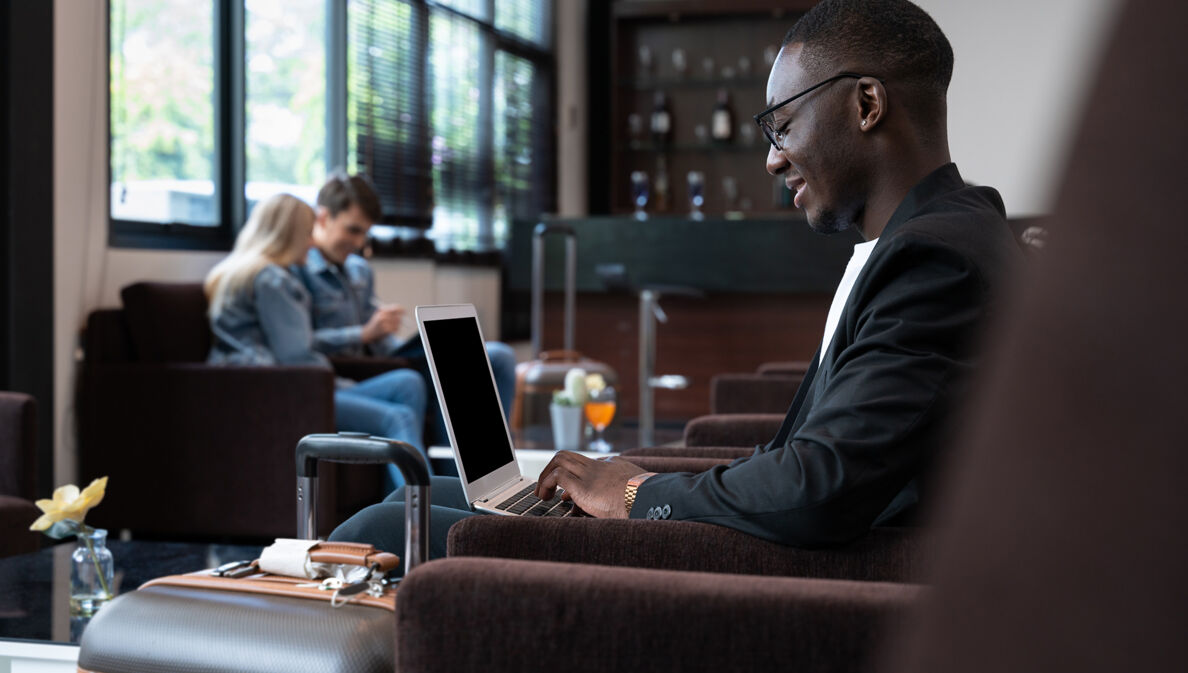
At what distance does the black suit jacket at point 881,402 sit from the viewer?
1236 millimetres

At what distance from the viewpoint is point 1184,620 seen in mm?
167

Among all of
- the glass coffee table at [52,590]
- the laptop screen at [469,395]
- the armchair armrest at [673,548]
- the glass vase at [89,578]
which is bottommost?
the glass coffee table at [52,590]

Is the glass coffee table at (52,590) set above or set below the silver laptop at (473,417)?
below

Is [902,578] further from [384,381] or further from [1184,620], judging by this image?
[384,381]

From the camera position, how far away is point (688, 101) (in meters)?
8.29

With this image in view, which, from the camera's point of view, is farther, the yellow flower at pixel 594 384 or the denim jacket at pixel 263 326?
the denim jacket at pixel 263 326

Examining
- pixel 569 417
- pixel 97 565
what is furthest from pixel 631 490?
pixel 569 417

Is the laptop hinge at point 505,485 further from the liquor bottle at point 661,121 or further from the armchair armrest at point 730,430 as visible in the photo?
the liquor bottle at point 661,121

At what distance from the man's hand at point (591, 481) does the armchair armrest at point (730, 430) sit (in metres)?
0.93

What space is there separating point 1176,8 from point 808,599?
86 cm

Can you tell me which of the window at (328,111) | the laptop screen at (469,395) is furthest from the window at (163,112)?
the laptop screen at (469,395)

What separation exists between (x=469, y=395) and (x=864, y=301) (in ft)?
2.37

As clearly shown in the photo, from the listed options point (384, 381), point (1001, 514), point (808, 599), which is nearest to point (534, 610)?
point (808, 599)

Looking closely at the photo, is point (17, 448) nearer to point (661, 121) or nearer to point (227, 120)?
point (227, 120)
